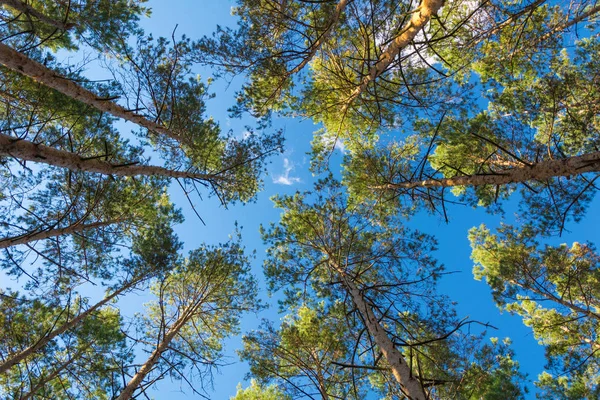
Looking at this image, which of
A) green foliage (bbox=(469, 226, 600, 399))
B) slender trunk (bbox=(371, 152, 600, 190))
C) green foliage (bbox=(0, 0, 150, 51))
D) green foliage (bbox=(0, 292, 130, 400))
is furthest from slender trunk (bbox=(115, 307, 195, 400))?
green foliage (bbox=(469, 226, 600, 399))

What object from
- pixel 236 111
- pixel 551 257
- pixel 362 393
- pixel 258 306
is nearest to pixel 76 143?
pixel 236 111

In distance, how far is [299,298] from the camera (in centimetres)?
922

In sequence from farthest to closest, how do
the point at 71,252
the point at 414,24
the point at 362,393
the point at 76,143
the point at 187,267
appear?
the point at 187,267
the point at 362,393
the point at 71,252
the point at 76,143
the point at 414,24

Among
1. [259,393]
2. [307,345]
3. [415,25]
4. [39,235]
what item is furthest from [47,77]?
[259,393]

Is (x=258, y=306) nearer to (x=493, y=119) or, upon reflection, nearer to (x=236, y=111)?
(x=236, y=111)

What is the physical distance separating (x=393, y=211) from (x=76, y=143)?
9223 millimetres

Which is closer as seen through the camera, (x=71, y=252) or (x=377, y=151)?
(x=71, y=252)

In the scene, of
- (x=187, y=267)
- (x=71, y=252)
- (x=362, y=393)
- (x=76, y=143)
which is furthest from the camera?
(x=187, y=267)

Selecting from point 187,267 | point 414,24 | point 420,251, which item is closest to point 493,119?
point 420,251

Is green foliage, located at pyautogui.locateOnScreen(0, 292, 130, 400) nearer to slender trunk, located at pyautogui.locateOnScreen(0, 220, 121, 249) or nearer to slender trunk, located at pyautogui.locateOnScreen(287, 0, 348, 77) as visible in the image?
slender trunk, located at pyautogui.locateOnScreen(0, 220, 121, 249)

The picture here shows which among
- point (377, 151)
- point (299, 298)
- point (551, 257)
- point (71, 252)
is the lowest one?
point (299, 298)

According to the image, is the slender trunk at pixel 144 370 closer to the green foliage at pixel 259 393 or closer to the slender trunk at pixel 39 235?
the slender trunk at pixel 39 235

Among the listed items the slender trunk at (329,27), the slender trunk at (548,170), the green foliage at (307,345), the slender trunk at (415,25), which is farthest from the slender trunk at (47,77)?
the green foliage at (307,345)

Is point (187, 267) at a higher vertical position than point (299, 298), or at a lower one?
higher
